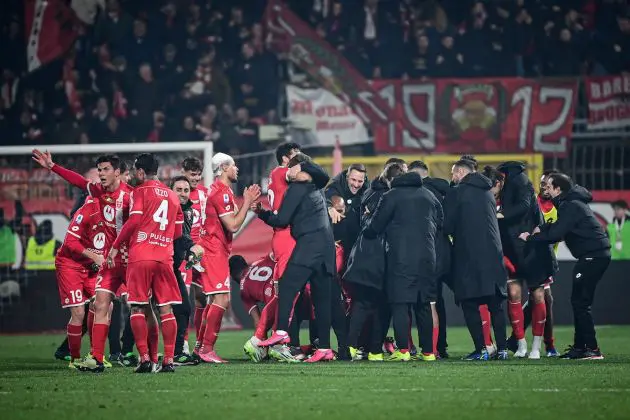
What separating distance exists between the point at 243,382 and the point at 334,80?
11166 mm

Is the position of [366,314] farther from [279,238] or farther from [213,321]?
[213,321]

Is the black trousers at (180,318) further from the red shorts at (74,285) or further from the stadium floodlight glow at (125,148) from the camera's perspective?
the stadium floodlight glow at (125,148)

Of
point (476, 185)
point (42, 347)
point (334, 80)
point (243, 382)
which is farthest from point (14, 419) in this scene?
point (334, 80)

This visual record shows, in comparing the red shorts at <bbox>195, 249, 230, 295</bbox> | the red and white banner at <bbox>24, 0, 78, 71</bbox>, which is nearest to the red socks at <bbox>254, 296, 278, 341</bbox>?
the red shorts at <bbox>195, 249, 230, 295</bbox>

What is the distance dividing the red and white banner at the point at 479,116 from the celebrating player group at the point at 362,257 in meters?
6.46

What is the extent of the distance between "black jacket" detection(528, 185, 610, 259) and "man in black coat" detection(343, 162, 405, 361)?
166cm

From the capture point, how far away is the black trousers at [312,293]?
11914 mm

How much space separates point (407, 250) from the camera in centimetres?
1216

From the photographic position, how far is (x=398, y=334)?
1227 centimetres

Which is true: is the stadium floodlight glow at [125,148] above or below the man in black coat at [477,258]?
above

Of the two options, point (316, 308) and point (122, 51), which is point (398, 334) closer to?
point (316, 308)

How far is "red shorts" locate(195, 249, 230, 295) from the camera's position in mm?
12156

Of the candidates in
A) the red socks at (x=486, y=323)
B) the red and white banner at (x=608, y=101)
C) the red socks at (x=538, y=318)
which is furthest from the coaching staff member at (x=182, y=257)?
the red and white banner at (x=608, y=101)

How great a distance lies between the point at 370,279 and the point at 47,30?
1121 centimetres
